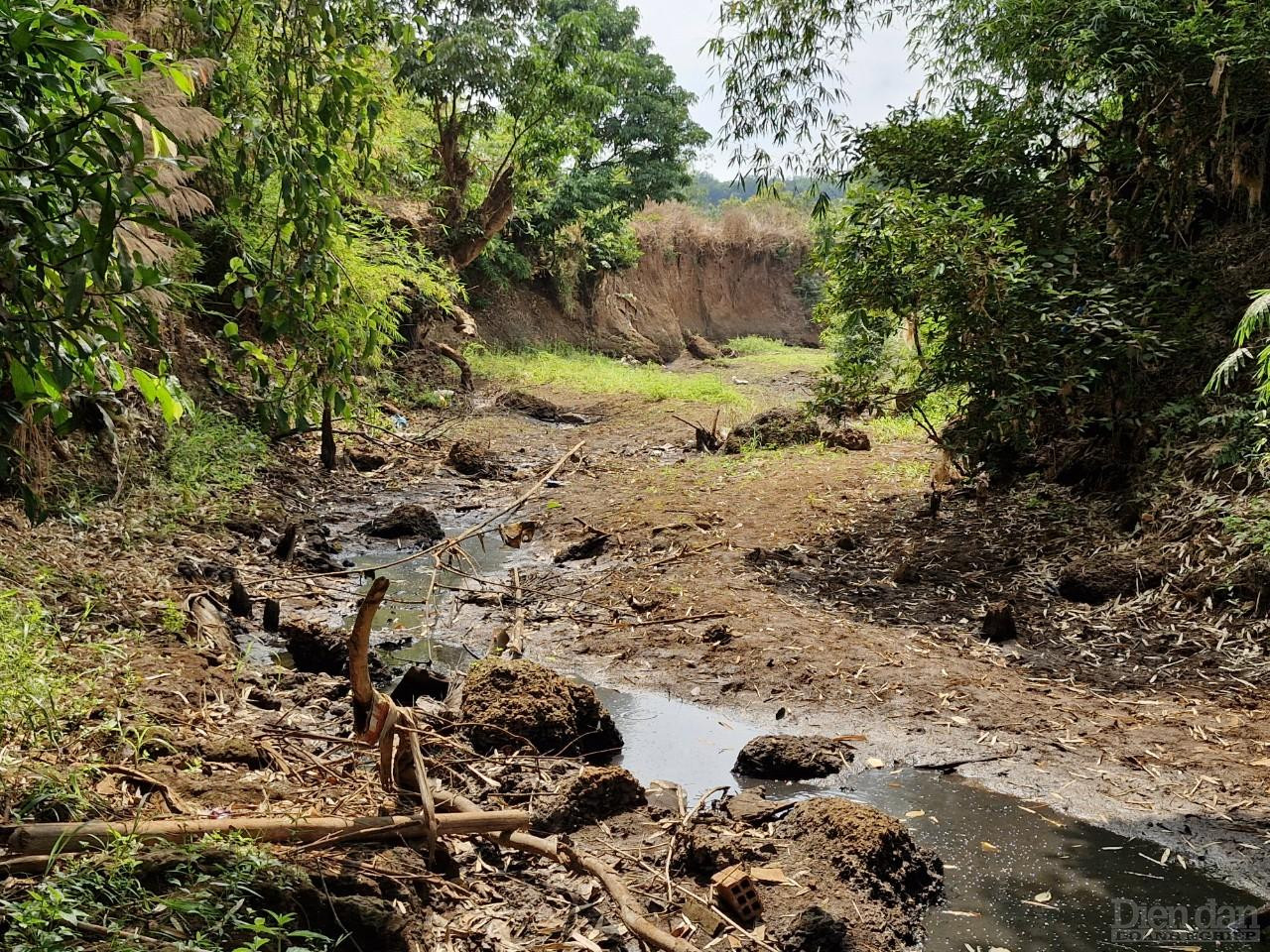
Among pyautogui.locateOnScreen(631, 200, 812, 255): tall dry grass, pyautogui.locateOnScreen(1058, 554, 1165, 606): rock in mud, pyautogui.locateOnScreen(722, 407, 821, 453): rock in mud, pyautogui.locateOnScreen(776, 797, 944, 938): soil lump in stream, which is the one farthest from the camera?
pyautogui.locateOnScreen(631, 200, 812, 255): tall dry grass

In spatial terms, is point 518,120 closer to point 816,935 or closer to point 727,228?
point 727,228

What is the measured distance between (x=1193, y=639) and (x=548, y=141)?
54.9 feet

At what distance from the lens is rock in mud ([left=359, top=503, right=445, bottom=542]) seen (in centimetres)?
864

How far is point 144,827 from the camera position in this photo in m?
2.71

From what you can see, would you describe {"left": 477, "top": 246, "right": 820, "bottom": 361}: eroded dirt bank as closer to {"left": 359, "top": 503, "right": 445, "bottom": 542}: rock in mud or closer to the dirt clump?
the dirt clump

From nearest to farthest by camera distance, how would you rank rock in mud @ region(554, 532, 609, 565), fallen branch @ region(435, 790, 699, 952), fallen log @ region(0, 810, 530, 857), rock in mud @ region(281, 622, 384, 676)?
1. fallen log @ region(0, 810, 530, 857)
2. fallen branch @ region(435, 790, 699, 952)
3. rock in mud @ region(281, 622, 384, 676)
4. rock in mud @ region(554, 532, 609, 565)

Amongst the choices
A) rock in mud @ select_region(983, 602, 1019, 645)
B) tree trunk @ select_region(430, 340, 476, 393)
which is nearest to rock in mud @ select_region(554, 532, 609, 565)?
rock in mud @ select_region(983, 602, 1019, 645)

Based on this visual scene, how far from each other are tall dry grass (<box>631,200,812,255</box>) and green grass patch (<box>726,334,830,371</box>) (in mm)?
3584

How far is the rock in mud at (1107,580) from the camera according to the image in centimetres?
606

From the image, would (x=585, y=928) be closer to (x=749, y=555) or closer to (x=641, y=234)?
(x=749, y=555)

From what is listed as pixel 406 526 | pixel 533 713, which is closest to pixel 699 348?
pixel 406 526

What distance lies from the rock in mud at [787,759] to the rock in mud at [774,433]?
23.2 feet

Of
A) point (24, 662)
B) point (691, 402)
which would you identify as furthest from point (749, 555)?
point (691, 402)

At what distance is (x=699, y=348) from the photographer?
1156 inches
